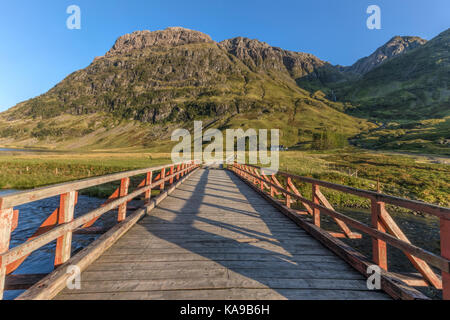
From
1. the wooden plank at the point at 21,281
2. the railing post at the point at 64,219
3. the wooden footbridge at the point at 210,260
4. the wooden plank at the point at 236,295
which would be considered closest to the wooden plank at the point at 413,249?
the wooden footbridge at the point at 210,260

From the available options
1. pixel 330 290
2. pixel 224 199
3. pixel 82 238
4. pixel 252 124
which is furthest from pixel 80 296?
pixel 252 124

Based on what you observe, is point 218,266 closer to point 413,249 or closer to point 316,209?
point 413,249

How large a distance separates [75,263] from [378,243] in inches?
170

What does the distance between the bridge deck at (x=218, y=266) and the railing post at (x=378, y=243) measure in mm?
387

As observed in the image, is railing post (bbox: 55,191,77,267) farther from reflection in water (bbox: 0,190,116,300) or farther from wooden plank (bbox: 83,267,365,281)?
reflection in water (bbox: 0,190,116,300)

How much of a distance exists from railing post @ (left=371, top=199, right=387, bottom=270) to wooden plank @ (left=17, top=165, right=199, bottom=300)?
4195 mm

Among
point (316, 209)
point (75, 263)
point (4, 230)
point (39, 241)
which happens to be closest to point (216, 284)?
point (75, 263)

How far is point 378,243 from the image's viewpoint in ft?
9.68

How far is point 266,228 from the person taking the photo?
5133 millimetres

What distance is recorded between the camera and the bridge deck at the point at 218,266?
2555 mm

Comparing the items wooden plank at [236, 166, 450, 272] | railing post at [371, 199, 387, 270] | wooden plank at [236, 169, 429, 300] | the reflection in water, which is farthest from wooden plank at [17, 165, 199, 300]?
railing post at [371, 199, 387, 270]
